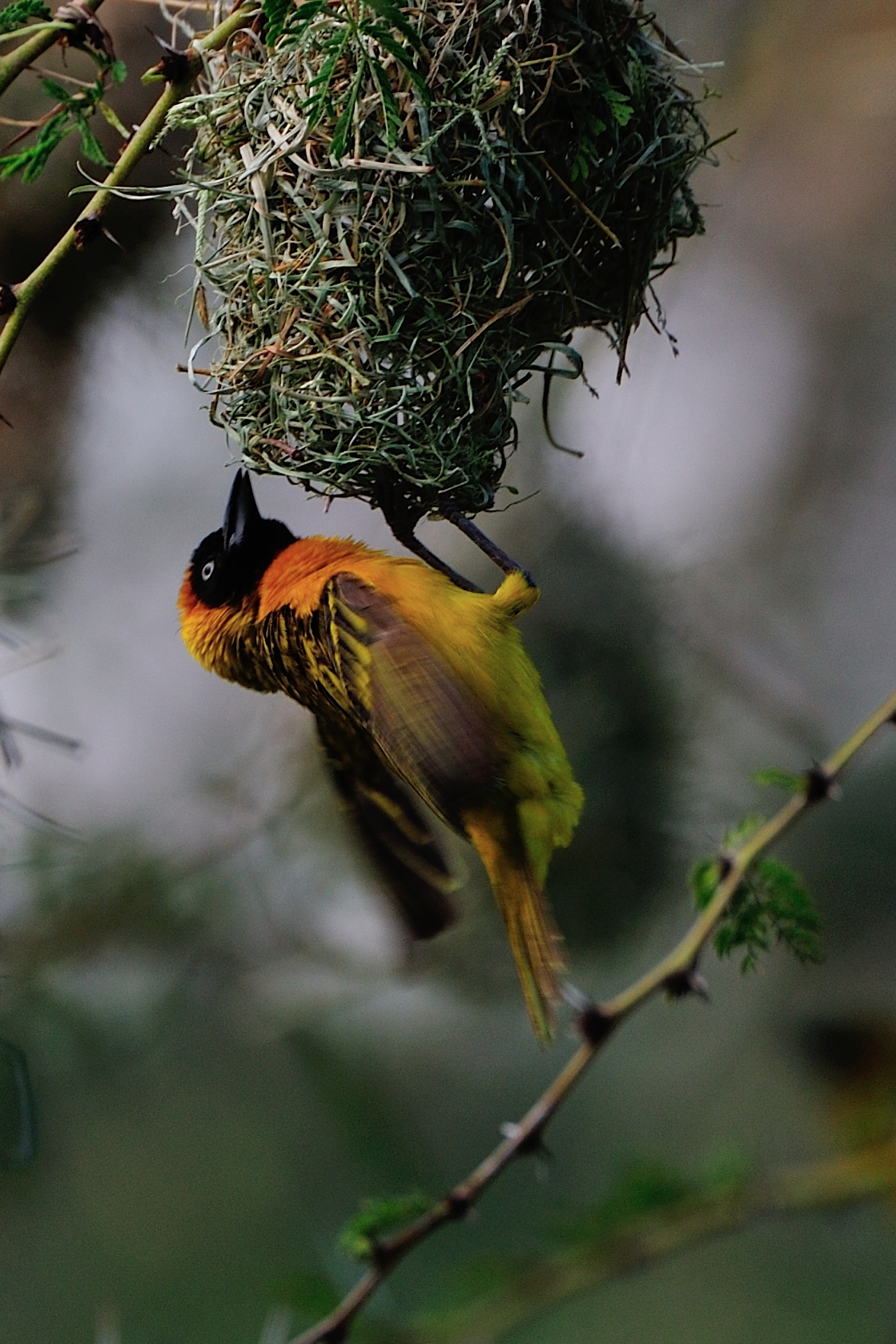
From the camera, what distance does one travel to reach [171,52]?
1431 millimetres

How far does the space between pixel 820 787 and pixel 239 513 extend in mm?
992

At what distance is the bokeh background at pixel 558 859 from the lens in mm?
3443

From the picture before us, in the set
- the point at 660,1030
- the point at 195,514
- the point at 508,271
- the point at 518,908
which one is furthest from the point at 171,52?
the point at 660,1030

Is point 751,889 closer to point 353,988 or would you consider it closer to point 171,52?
point 171,52

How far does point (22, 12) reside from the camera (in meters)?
1.33

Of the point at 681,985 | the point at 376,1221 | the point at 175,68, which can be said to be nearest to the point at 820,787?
the point at 681,985

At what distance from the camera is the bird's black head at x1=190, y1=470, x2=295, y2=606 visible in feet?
Result: 5.99

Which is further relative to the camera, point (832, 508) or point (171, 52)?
point (832, 508)

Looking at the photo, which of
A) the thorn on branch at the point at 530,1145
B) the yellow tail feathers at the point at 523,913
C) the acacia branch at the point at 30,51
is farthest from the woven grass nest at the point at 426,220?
the thorn on branch at the point at 530,1145

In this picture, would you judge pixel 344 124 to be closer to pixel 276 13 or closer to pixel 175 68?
pixel 276 13

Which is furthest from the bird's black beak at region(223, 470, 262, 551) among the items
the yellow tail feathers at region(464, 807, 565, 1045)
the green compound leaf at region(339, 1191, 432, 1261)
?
the green compound leaf at region(339, 1191, 432, 1261)

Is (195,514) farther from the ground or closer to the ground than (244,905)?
farther from the ground

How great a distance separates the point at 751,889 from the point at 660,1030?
12.8 feet

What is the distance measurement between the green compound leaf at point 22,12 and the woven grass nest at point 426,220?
229mm
